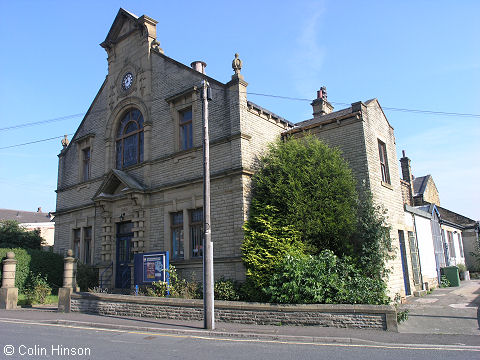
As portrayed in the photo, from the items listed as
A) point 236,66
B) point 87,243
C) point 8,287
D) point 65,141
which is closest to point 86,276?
point 87,243

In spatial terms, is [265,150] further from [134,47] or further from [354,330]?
[134,47]

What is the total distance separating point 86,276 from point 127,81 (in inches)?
388

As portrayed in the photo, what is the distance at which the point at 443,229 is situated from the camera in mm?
25859

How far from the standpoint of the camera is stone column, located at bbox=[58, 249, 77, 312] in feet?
48.5

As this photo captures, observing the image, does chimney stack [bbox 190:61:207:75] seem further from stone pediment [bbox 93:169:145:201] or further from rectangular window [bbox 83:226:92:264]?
rectangular window [bbox 83:226:92:264]

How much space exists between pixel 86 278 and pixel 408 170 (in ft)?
77.2

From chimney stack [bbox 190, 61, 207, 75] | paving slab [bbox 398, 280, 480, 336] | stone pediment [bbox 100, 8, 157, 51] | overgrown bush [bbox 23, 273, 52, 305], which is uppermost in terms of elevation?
stone pediment [bbox 100, 8, 157, 51]

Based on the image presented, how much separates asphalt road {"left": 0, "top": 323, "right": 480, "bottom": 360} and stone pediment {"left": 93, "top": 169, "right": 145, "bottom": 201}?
8.33 meters

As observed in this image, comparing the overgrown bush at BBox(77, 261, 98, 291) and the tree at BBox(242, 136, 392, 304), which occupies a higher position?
Result: the tree at BBox(242, 136, 392, 304)

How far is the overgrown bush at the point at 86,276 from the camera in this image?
18516 mm

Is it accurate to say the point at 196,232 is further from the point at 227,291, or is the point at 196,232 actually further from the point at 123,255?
the point at 123,255

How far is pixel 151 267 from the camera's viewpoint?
48.5 ft

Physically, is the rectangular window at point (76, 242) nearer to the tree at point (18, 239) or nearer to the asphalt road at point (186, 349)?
the tree at point (18, 239)

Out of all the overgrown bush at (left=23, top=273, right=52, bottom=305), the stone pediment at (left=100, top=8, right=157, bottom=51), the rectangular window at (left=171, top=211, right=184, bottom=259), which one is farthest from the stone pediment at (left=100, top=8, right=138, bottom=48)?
the overgrown bush at (left=23, top=273, right=52, bottom=305)
